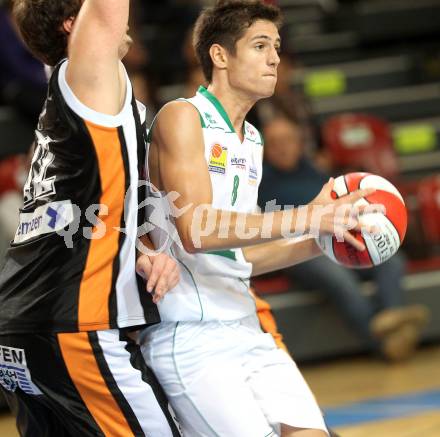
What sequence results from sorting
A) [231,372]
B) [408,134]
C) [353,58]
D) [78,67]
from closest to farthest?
[78,67] < [231,372] < [408,134] < [353,58]

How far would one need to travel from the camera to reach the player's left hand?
272 cm

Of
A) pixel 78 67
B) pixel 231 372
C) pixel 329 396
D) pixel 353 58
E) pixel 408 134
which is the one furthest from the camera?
pixel 353 58

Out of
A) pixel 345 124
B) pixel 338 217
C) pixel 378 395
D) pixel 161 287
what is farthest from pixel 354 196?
pixel 345 124

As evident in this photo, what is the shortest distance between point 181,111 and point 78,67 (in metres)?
0.39

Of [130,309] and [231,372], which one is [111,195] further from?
[231,372]

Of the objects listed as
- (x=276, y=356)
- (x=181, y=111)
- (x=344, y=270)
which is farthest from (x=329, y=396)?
(x=181, y=111)

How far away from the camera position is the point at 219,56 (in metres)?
3.03

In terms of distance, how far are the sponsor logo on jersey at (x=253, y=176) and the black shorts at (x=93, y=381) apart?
0.64 meters

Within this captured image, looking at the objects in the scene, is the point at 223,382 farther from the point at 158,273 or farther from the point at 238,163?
the point at 238,163

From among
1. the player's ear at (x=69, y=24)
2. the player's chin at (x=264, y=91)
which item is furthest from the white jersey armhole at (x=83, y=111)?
the player's chin at (x=264, y=91)

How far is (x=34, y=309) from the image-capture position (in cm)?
271

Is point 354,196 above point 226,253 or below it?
above

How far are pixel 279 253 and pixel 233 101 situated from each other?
A: 569mm

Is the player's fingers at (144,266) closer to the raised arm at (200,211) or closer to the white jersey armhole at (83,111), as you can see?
the raised arm at (200,211)
